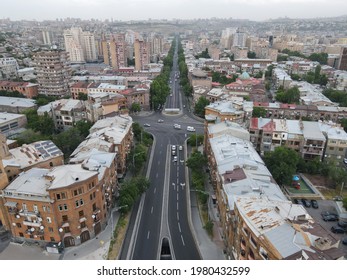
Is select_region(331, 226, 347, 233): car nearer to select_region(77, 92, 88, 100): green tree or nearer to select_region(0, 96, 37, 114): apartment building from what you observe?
select_region(0, 96, 37, 114): apartment building

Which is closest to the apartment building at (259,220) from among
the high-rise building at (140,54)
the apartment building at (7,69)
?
the high-rise building at (140,54)

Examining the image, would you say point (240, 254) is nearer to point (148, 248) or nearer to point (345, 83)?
point (148, 248)

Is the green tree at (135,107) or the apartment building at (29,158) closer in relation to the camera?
the apartment building at (29,158)

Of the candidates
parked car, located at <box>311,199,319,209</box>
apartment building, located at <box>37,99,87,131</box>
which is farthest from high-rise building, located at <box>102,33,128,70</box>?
parked car, located at <box>311,199,319,209</box>

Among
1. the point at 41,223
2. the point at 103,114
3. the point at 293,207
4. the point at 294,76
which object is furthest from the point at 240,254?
the point at 294,76

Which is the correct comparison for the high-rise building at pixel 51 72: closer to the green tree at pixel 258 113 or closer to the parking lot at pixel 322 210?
the green tree at pixel 258 113

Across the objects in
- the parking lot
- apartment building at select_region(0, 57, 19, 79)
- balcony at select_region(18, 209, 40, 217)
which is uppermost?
apartment building at select_region(0, 57, 19, 79)
